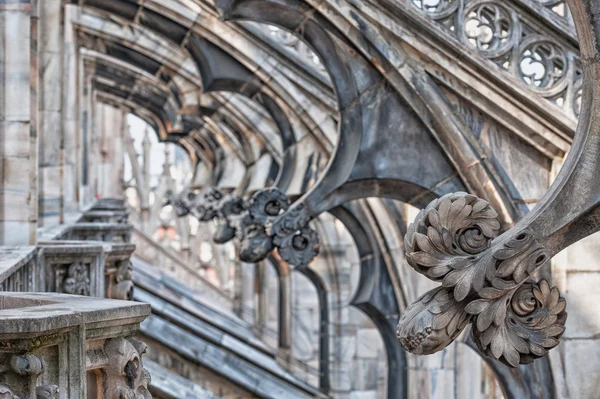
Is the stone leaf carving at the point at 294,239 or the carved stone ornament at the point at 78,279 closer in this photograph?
the carved stone ornament at the point at 78,279

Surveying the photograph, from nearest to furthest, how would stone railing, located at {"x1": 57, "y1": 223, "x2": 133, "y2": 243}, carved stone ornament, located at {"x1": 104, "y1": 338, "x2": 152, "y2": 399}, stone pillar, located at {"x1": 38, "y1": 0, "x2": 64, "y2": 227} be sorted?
carved stone ornament, located at {"x1": 104, "y1": 338, "x2": 152, "y2": 399} → stone railing, located at {"x1": 57, "y1": 223, "x2": 133, "y2": 243} → stone pillar, located at {"x1": 38, "y1": 0, "x2": 64, "y2": 227}

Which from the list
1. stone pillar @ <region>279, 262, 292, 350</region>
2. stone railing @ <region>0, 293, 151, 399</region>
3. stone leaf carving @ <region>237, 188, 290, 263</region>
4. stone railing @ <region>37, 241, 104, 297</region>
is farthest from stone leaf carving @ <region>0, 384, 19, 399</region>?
stone pillar @ <region>279, 262, 292, 350</region>

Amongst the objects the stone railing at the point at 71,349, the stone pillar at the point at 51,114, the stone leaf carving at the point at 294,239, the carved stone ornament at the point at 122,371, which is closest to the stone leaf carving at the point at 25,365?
the stone railing at the point at 71,349

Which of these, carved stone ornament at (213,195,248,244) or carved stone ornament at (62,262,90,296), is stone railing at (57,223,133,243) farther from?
carved stone ornament at (62,262,90,296)

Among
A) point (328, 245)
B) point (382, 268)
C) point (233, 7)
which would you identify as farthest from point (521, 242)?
point (328, 245)

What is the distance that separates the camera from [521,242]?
3080mm

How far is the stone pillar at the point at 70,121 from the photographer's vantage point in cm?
1351

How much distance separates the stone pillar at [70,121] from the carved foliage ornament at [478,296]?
10.3 m

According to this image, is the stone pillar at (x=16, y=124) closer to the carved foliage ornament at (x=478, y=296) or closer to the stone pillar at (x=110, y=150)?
the carved foliage ornament at (x=478, y=296)

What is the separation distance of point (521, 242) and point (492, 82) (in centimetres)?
378

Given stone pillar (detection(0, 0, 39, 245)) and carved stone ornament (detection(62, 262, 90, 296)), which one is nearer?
carved stone ornament (detection(62, 262, 90, 296))

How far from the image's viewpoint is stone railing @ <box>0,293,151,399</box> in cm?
295

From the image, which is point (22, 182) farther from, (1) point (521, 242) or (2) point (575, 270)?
(1) point (521, 242)

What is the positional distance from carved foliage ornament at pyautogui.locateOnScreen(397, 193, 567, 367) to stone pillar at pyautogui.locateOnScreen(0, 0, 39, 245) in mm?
4122
